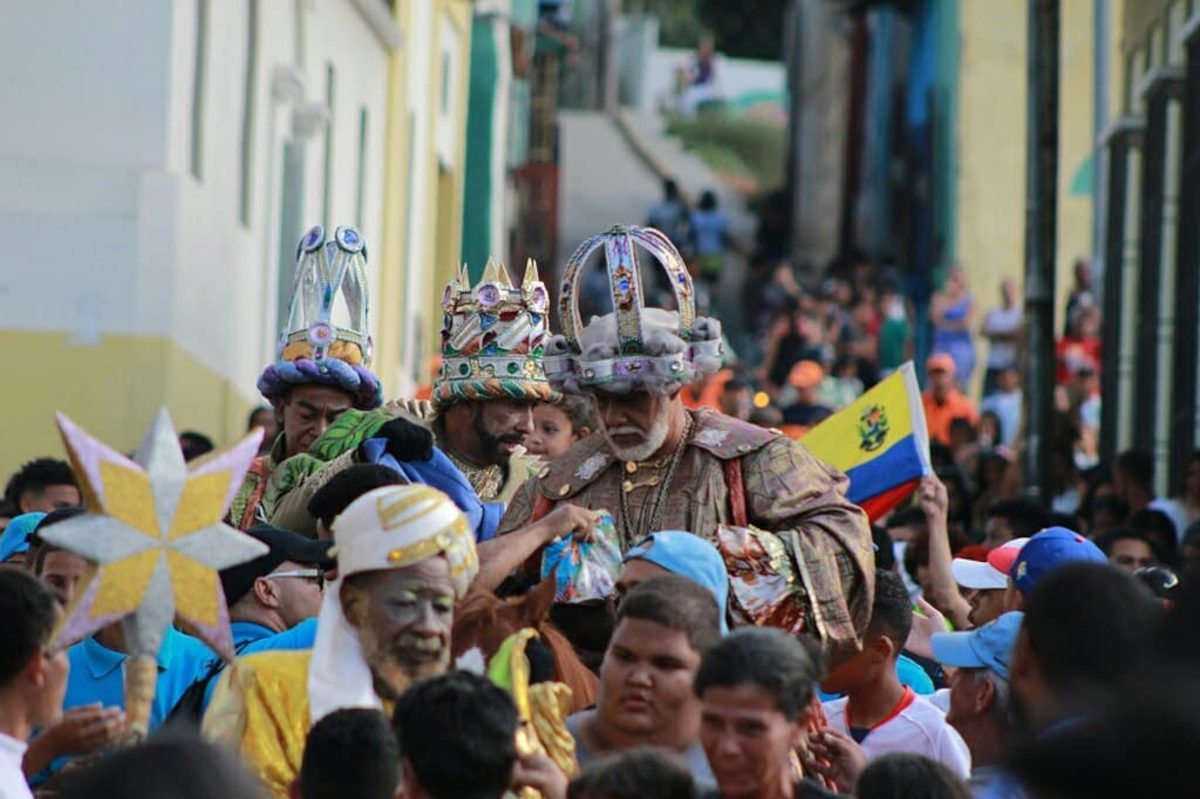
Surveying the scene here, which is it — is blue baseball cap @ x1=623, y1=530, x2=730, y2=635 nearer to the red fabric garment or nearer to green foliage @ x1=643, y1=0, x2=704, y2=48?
the red fabric garment

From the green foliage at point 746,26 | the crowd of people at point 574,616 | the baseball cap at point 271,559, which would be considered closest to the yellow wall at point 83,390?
the crowd of people at point 574,616

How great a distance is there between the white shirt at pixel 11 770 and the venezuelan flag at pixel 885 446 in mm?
5027

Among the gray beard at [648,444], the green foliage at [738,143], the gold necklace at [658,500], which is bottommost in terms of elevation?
the gold necklace at [658,500]

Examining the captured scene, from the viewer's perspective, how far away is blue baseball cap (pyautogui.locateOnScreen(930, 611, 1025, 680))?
6.74 meters

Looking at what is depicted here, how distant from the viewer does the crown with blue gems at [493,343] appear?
8766 millimetres

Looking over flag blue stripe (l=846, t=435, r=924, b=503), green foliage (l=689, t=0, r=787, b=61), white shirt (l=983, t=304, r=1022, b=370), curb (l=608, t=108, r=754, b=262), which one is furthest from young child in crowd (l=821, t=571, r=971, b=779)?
Result: green foliage (l=689, t=0, r=787, b=61)

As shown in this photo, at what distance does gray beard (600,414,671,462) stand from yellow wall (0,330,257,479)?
663 centimetres

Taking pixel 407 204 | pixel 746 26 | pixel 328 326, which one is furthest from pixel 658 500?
pixel 746 26

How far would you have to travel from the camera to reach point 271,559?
720 cm

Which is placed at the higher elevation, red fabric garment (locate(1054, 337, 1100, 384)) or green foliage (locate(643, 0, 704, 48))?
green foliage (locate(643, 0, 704, 48))

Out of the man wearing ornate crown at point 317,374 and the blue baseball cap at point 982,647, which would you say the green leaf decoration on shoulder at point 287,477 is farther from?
the blue baseball cap at point 982,647

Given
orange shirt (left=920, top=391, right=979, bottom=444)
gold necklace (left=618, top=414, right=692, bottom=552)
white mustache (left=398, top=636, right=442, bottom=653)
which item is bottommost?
white mustache (left=398, top=636, right=442, bottom=653)

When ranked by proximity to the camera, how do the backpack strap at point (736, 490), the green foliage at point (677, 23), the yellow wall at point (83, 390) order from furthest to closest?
1. the green foliage at point (677, 23)
2. the yellow wall at point (83, 390)
3. the backpack strap at point (736, 490)

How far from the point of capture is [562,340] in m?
7.54
